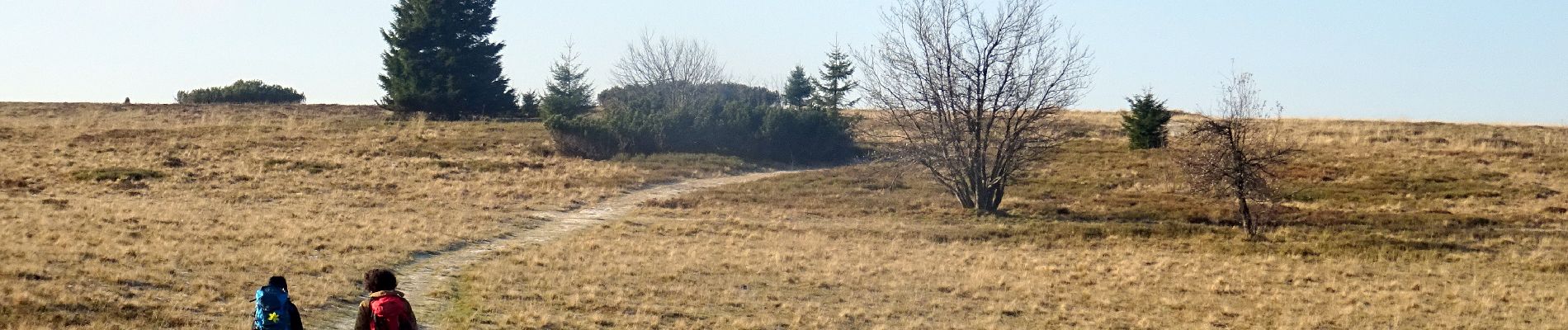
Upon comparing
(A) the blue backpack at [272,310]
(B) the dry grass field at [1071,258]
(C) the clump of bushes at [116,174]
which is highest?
(A) the blue backpack at [272,310]

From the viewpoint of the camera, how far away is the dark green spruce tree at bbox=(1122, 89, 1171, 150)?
4434 cm

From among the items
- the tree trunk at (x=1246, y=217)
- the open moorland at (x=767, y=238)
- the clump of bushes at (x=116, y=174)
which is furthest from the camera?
the clump of bushes at (x=116, y=174)

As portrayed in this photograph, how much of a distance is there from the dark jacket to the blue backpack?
986 mm

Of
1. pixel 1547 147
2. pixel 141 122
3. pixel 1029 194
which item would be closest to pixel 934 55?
pixel 1029 194

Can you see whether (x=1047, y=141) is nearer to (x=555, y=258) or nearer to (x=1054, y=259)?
(x=1054, y=259)

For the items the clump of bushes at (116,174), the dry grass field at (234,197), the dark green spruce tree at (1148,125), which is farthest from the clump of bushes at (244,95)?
the dark green spruce tree at (1148,125)

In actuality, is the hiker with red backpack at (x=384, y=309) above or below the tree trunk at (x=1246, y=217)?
above

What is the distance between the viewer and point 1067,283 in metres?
18.0

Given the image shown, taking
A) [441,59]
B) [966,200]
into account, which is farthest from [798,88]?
[966,200]

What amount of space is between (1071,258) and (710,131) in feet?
87.4

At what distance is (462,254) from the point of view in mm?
18609

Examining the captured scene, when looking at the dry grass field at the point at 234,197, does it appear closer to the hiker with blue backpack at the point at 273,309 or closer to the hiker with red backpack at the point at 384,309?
the hiker with blue backpack at the point at 273,309

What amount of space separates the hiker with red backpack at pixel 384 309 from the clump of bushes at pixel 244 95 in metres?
65.2

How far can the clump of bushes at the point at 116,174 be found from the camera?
29947 millimetres
